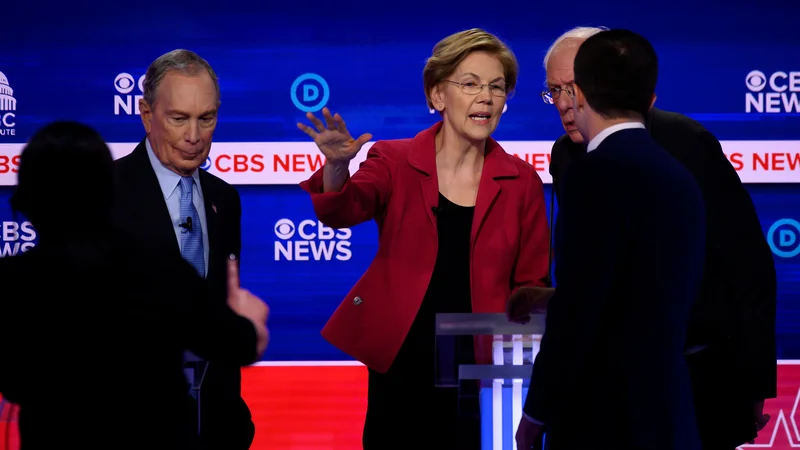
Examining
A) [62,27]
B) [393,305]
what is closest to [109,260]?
[393,305]

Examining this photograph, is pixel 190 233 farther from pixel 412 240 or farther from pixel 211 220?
pixel 412 240

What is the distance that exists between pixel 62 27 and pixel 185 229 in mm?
1981

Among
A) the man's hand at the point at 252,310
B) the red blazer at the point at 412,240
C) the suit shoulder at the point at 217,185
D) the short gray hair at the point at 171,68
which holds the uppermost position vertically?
the short gray hair at the point at 171,68

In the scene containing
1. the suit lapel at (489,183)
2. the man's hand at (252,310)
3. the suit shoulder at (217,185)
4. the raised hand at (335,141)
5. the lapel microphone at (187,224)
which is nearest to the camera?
the man's hand at (252,310)

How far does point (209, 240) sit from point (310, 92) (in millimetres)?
1665

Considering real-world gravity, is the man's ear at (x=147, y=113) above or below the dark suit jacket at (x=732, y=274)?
above

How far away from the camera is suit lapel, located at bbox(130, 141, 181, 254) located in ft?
8.69

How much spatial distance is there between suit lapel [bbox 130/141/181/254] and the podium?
2.69ft

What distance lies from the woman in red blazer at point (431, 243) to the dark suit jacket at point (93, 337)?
1.04 metres

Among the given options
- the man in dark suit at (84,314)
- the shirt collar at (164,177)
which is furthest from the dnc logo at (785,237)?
the man in dark suit at (84,314)

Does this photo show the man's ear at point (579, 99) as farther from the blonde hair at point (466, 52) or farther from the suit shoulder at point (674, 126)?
the blonde hair at point (466, 52)

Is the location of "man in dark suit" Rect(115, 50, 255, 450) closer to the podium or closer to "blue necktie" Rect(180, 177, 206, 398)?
"blue necktie" Rect(180, 177, 206, 398)

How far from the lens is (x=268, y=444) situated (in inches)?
170

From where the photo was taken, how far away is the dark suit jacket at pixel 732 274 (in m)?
2.28
